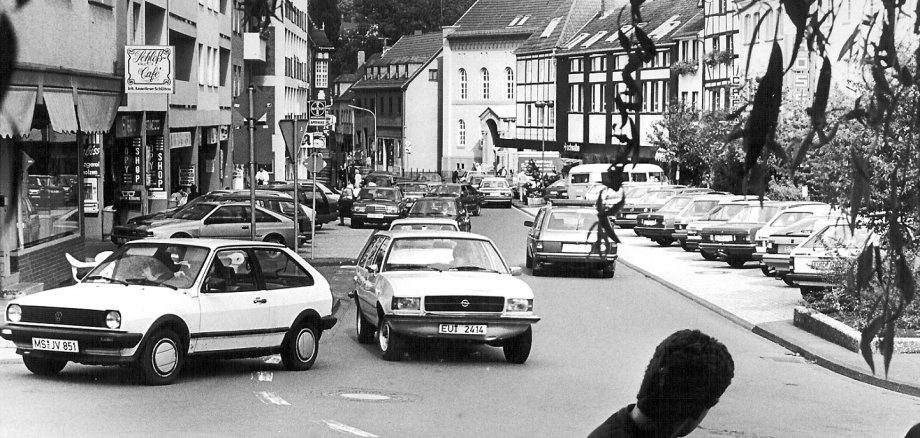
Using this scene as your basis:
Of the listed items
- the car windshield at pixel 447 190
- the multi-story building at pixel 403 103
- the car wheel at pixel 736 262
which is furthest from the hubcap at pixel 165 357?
the multi-story building at pixel 403 103

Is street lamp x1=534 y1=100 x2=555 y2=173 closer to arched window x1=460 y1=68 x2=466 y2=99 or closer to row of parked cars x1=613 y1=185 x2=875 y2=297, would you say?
arched window x1=460 y1=68 x2=466 y2=99

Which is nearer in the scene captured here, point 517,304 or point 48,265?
point 517,304

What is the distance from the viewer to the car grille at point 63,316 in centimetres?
1363

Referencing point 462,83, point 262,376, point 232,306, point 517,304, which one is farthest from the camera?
point 462,83

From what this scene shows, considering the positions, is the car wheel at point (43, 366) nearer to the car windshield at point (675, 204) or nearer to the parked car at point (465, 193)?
the car windshield at point (675, 204)

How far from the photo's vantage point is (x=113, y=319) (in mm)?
13562

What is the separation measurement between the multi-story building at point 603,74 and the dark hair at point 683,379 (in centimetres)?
7783

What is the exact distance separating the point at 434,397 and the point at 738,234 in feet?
79.2

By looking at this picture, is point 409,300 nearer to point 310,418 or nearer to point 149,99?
point 310,418

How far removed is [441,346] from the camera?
62.0 ft

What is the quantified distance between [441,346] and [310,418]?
675 cm

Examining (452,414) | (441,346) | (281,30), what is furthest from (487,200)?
(452,414)

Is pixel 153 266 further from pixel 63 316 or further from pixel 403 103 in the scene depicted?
pixel 403 103

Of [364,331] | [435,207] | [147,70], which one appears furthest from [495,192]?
[364,331]
